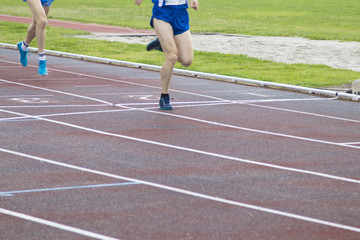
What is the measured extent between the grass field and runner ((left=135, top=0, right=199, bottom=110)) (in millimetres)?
4510

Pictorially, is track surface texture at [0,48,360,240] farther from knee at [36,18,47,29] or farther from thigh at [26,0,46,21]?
thigh at [26,0,46,21]

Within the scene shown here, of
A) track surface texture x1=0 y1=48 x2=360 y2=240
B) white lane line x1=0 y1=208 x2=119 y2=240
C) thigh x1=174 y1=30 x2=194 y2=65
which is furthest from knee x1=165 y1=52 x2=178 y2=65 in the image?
white lane line x1=0 y1=208 x2=119 y2=240

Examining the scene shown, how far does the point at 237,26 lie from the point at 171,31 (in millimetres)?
22353

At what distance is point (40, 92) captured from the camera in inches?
475

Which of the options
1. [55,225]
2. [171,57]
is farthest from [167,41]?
[55,225]

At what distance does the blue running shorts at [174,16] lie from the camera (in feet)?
33.3

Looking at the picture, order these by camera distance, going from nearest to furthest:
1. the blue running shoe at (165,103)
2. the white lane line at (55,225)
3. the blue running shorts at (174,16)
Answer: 1. the white lane line at (55,225)
2. the blue running shorts at (174,16)
3. the blue running shoe at (165,103)

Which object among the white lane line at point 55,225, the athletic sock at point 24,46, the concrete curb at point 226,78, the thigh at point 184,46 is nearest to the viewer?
the white lane line at point 55,225

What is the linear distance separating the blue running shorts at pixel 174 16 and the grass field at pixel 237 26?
4.67m

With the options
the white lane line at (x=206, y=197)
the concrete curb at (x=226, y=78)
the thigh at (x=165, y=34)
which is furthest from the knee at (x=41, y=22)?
the white lane line at (x=206, y=197)

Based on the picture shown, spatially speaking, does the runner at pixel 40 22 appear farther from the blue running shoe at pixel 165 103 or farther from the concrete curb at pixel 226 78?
the concrete curb at pixel 226 78

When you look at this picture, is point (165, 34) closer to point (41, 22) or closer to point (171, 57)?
point (171, 57)

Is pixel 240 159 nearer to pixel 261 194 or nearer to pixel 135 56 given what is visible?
pixel 261 194

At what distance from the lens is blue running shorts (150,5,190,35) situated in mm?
10148
